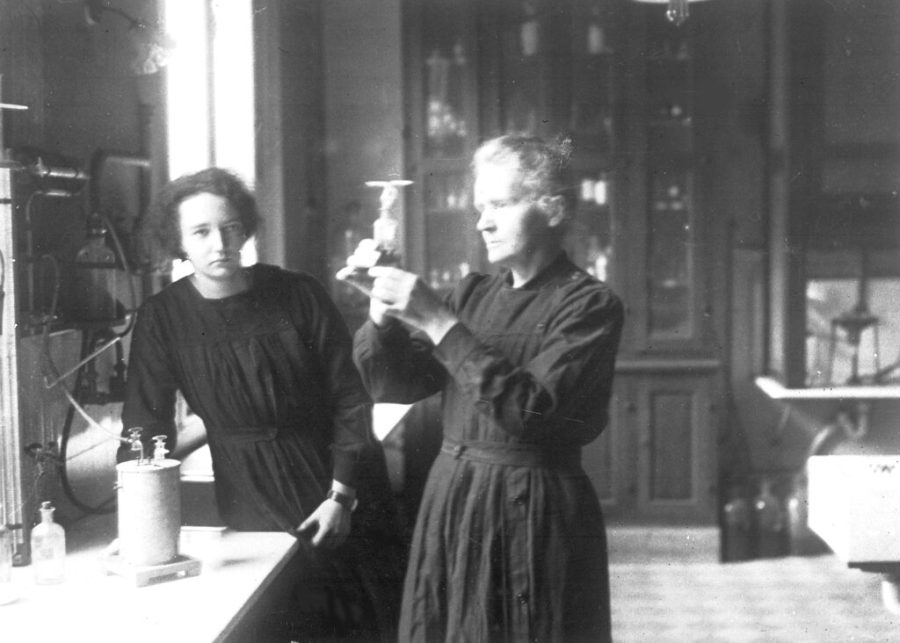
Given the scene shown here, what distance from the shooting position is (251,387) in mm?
2111

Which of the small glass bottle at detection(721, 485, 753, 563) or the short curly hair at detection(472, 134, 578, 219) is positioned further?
the small glass bottle at detection(721, 485, 753, 563)

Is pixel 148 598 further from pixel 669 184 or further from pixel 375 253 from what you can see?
pixel 669 184

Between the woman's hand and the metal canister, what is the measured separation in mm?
485

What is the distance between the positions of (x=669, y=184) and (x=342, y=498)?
117 inches

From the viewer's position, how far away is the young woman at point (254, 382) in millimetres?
2109

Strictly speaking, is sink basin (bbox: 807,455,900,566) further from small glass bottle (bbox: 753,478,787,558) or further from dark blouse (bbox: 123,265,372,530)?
small glass bottle (bbox: 753,478,787,558)

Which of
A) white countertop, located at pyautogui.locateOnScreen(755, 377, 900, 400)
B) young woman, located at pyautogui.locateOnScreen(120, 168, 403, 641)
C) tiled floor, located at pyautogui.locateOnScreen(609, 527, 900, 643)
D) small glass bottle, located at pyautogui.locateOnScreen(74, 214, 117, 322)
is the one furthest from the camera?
white countertop, located at pyautogui.locateOnScreen(755, 377, 900, 400)

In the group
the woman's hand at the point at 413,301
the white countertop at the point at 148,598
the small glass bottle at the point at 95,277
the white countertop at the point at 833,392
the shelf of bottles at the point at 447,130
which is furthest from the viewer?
the shelf of bottles at the point at 447,130

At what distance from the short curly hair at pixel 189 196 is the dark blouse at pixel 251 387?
0.33 feet

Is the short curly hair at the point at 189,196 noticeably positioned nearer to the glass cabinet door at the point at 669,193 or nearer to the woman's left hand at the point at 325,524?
the woman's left hand at the point at 325,524

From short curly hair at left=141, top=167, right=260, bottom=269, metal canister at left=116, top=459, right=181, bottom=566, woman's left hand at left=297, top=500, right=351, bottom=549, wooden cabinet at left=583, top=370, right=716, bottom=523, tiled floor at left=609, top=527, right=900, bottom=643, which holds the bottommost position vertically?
tiled floor at left=609, top=527, right=900, bottom=643

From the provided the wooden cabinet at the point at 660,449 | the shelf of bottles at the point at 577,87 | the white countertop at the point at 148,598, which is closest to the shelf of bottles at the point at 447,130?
the shelf of bottles at the point at 577,87

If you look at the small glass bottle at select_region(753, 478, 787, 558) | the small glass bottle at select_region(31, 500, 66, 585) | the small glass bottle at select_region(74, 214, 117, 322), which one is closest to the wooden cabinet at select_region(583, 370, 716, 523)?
the small glass bottle at select_region(753, 478, 787, 558)

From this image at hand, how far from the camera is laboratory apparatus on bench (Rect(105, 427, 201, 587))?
1.75 metres
